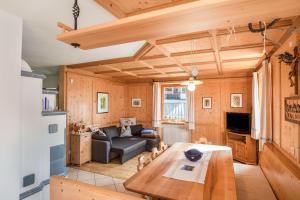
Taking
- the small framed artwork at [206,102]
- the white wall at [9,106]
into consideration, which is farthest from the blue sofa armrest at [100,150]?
the small framed artwork at [206,102]

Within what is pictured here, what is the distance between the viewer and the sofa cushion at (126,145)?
455cm

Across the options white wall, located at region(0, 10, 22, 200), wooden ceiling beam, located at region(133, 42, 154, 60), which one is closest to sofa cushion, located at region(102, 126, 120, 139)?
wooden ceiling beam, located at region(133, 42, 154, 60)

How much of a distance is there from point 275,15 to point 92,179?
3.90 m

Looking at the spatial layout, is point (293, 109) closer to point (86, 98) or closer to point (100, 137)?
point (100, 137)

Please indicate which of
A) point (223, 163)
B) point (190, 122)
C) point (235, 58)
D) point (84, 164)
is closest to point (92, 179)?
point (84, 164)

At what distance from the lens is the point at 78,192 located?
115cm

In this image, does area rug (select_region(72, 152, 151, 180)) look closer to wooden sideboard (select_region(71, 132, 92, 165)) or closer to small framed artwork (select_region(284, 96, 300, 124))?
wooden sideboard (select_region(71, 132, 92, 165))

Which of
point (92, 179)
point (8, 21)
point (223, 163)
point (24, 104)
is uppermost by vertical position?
point (8, 21)

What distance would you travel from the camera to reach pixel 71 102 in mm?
4699

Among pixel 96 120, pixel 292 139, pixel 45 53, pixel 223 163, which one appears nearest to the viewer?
pixel 292 139

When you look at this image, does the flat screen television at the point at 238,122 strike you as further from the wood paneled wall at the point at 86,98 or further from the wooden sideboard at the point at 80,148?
the wooden sideboard at the point at 80,148

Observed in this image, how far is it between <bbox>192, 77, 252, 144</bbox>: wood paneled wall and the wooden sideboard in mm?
3335

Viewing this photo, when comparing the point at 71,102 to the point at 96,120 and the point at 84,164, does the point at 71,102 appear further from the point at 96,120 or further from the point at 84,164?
the point at 84,164

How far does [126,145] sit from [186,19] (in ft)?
14.2
